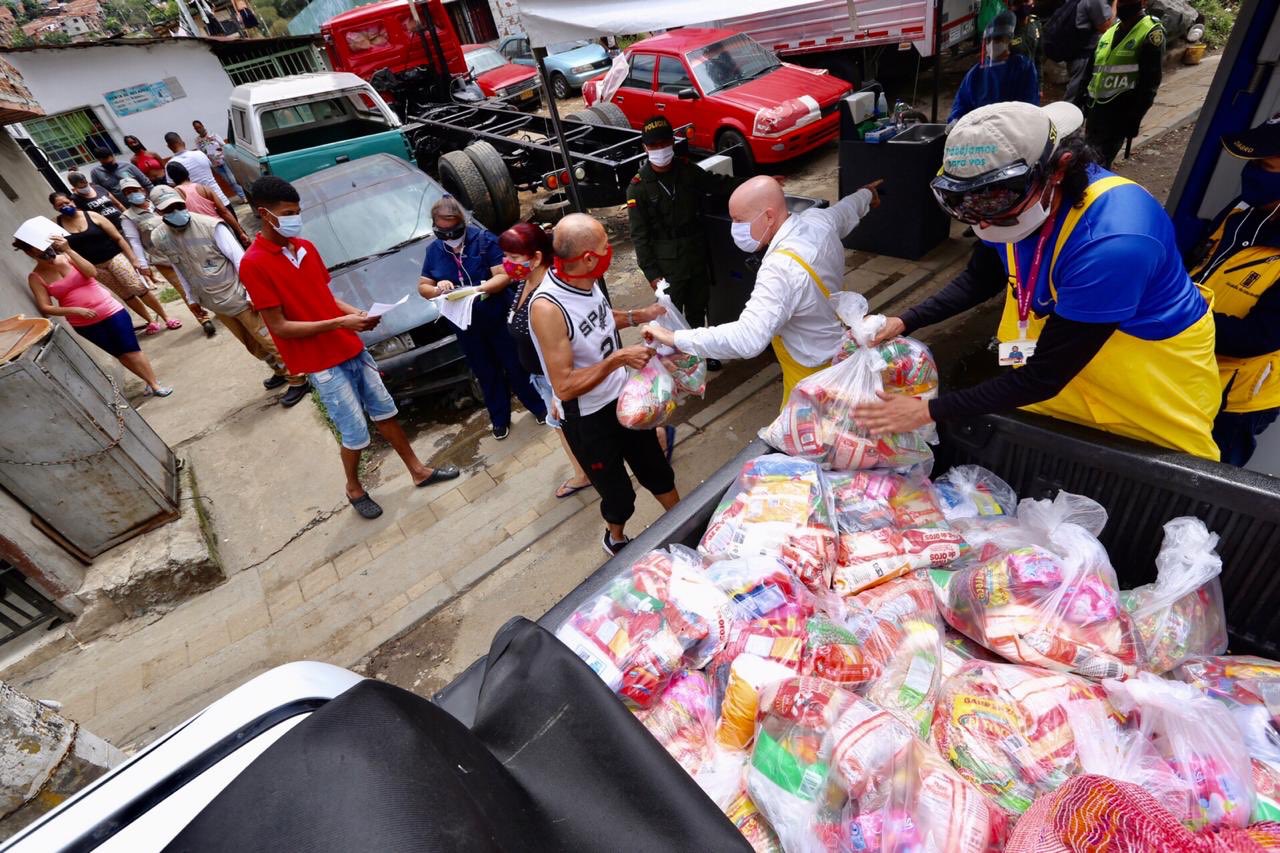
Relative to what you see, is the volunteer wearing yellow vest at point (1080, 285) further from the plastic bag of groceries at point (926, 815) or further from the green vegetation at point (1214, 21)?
the green vegetation at point (1214, 21)

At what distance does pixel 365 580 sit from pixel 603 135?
6135 mm

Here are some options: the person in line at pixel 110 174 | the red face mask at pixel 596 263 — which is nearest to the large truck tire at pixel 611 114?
the red face mask at pixel 596 263

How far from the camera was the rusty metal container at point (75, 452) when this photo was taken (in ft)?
11.9

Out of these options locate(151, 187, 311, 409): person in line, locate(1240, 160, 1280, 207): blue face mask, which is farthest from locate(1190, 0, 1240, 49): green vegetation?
locate(151, 187, 311, 409): person in line

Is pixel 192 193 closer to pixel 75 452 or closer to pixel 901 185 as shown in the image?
pixel 75 452

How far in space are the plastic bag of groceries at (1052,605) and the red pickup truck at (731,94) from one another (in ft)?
23.8

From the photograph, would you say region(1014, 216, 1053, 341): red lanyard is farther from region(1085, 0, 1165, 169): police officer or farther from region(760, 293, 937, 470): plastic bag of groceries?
region(1085, 0, 1165, 169): police officer

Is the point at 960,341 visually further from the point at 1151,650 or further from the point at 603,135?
the point at 603,135

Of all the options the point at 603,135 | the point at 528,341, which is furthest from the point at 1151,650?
the point at 603,135

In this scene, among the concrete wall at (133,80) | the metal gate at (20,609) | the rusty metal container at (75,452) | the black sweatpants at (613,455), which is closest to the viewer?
the black sweatpants at (613,455)

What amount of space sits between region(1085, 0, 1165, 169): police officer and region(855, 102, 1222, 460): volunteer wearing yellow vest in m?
3.98

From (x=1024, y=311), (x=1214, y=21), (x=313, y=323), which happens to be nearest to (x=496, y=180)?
(x=313, y=323)

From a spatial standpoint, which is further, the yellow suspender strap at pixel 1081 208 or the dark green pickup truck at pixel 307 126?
the dark green pickup truck at pixel 307 126

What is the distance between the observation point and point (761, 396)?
14.8 feet
